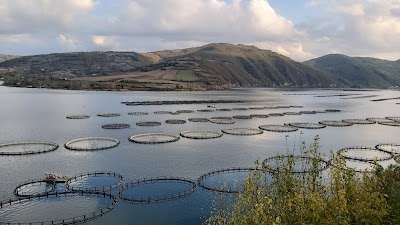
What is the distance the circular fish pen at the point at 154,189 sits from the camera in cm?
5859

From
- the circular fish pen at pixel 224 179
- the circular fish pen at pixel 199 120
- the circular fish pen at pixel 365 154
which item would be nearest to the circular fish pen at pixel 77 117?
the circular fish pen at pixel 199 120

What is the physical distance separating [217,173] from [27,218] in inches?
1422

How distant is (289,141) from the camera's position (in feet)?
351

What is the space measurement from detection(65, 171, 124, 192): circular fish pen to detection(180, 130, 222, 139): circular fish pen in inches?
1619

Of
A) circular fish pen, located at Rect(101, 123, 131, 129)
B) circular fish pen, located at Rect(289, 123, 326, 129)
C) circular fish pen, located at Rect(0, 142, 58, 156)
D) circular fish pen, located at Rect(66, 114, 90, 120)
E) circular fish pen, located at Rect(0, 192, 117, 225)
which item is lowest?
circular fish pen, located at Rect(0, 192, 117, 225)

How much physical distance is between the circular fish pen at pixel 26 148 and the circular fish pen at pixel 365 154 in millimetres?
74207

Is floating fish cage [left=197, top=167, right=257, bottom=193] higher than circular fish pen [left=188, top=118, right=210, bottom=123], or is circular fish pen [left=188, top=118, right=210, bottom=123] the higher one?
circular fish pen [left=188, top=118, right=210, bottom=123]

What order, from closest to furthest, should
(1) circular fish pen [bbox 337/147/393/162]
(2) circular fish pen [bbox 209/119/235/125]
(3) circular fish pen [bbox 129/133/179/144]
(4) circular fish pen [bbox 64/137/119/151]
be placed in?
1. (1) circular fish pen [bbox 337/147/393/162]
2. (4) circular fish pen [bbox 64/137/119/151]
3. (3) circular fish pen [bbox 129/133/179/144]
4. (2) circular fish pen [bbox 209/119/235/125]

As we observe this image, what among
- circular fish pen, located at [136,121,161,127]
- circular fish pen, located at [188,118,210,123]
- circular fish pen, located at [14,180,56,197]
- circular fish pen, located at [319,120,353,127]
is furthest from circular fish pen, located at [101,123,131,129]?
circular fish pen, located at [319,120,353,127]

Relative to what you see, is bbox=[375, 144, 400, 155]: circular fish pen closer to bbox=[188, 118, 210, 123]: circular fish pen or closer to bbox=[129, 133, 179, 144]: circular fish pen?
bbox=[129, 133, 179, 144]: circular fish pen

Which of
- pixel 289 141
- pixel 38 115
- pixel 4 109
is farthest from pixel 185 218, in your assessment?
pixel 4 109

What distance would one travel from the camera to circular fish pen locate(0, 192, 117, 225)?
165ft

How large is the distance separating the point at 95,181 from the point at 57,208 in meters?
13.1

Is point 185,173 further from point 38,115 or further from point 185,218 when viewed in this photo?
point 38,115
